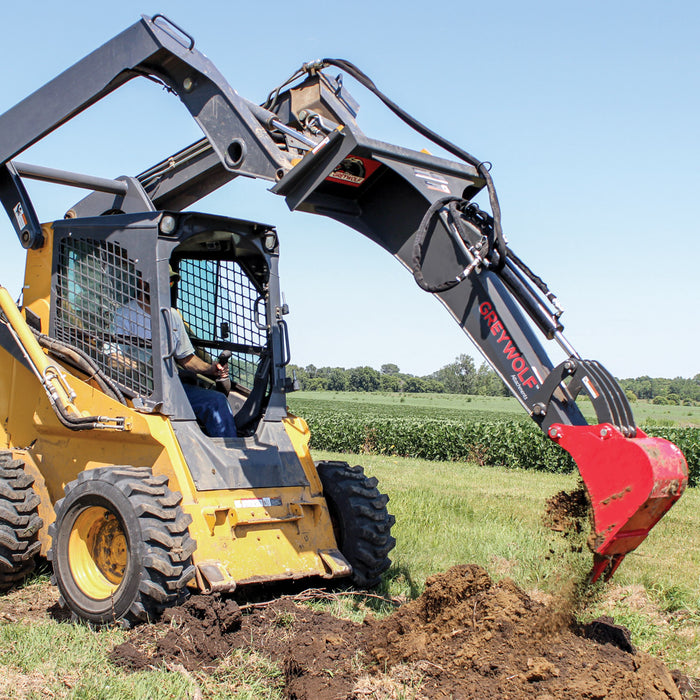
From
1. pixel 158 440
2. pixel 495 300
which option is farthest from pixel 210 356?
pixel 495 300

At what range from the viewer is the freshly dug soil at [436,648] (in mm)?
3668

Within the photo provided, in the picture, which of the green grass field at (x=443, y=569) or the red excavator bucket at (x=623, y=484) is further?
the green grass field at (x=443, y=569)

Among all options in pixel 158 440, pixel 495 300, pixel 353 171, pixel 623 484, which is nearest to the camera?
pixel 623 484

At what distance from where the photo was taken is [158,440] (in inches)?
200

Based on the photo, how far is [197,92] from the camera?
17.5 ft

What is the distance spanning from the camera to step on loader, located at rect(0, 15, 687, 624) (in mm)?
4352

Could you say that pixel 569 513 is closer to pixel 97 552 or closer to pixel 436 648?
pixel 436 648

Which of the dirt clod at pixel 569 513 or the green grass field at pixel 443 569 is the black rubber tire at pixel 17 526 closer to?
the green grass field at pixel 443 569

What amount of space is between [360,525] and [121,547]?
1.75m

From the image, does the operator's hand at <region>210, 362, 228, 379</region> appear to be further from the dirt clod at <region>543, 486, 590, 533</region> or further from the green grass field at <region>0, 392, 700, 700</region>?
the dirt clod at <region>543, 486, 590, 533</region>

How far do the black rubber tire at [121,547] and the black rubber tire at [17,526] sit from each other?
57cm

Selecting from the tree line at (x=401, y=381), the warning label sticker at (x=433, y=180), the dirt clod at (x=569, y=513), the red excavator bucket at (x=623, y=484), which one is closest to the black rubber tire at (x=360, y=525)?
the dirt clod at (x=569, y=513)

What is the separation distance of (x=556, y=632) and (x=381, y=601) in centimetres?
189

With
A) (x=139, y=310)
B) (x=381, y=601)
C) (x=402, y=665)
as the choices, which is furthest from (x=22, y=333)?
(x=402, y=665)
